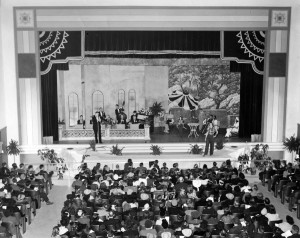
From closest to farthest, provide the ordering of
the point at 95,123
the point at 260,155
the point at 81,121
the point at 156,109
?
the point at 260,155 → the point at 95,123 → the point at 81,121 → the point at 156,109

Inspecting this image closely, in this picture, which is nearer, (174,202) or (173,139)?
(174,202)

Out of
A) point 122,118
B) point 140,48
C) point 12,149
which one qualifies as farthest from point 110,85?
point 12,149

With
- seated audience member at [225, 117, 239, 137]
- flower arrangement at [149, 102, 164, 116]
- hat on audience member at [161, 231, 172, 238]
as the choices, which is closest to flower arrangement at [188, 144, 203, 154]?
seated audience member at [225, 117, 239, 137]

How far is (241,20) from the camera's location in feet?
73.8

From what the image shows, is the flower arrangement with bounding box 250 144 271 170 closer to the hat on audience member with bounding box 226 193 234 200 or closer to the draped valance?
the draped valance

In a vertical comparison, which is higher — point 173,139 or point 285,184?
point 173,139

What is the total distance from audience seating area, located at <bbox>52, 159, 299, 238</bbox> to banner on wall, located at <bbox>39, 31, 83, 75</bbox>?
763cm

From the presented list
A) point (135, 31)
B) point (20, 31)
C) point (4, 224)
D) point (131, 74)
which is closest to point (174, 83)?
point (131, 74)

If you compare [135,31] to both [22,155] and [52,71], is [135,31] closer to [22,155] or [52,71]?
[52,71]

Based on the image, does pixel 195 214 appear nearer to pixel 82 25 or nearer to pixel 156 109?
pixel 82 25

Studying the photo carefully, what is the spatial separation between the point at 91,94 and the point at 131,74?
223cm

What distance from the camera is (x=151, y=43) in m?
23.2

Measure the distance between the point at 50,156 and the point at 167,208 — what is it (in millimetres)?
9007

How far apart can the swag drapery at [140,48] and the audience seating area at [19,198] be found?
6.14 meters
